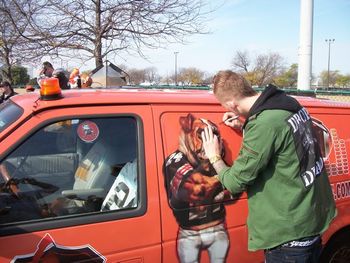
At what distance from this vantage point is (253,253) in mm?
2816

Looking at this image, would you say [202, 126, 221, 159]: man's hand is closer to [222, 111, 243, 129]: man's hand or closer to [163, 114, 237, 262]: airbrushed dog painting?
[163, 114, 237, 262]: airbrushed dog painting

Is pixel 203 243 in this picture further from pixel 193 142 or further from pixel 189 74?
pixel 189 74

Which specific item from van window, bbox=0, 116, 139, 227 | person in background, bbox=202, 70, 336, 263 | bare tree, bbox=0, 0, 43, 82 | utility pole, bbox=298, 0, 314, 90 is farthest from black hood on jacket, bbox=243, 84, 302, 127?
bare tree, bbox=0, 0, 43, 82

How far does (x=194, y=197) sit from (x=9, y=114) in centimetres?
118

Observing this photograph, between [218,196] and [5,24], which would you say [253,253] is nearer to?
[218,196]

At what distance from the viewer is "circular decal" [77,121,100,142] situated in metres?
2.43

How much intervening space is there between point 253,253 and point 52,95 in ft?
5.28

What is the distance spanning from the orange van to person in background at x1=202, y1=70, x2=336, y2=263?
0.26 meters

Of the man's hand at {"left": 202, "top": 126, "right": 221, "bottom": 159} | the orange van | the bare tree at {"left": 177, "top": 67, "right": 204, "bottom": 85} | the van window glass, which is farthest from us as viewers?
the bare tree at {"left": 177, "top": 67, "right": 204, "bottom": 85}

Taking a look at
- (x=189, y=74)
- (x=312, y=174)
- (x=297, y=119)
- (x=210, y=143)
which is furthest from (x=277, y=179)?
(x=189, y=74)

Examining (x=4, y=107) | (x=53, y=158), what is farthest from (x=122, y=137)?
(x=4, y=107)

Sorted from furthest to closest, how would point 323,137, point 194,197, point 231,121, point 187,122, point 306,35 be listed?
point 306,35 < point 323,137 < point 231,121 < point 187,122 < point 194,197

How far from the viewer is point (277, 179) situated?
7.73ft

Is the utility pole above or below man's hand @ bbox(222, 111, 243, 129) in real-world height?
above
